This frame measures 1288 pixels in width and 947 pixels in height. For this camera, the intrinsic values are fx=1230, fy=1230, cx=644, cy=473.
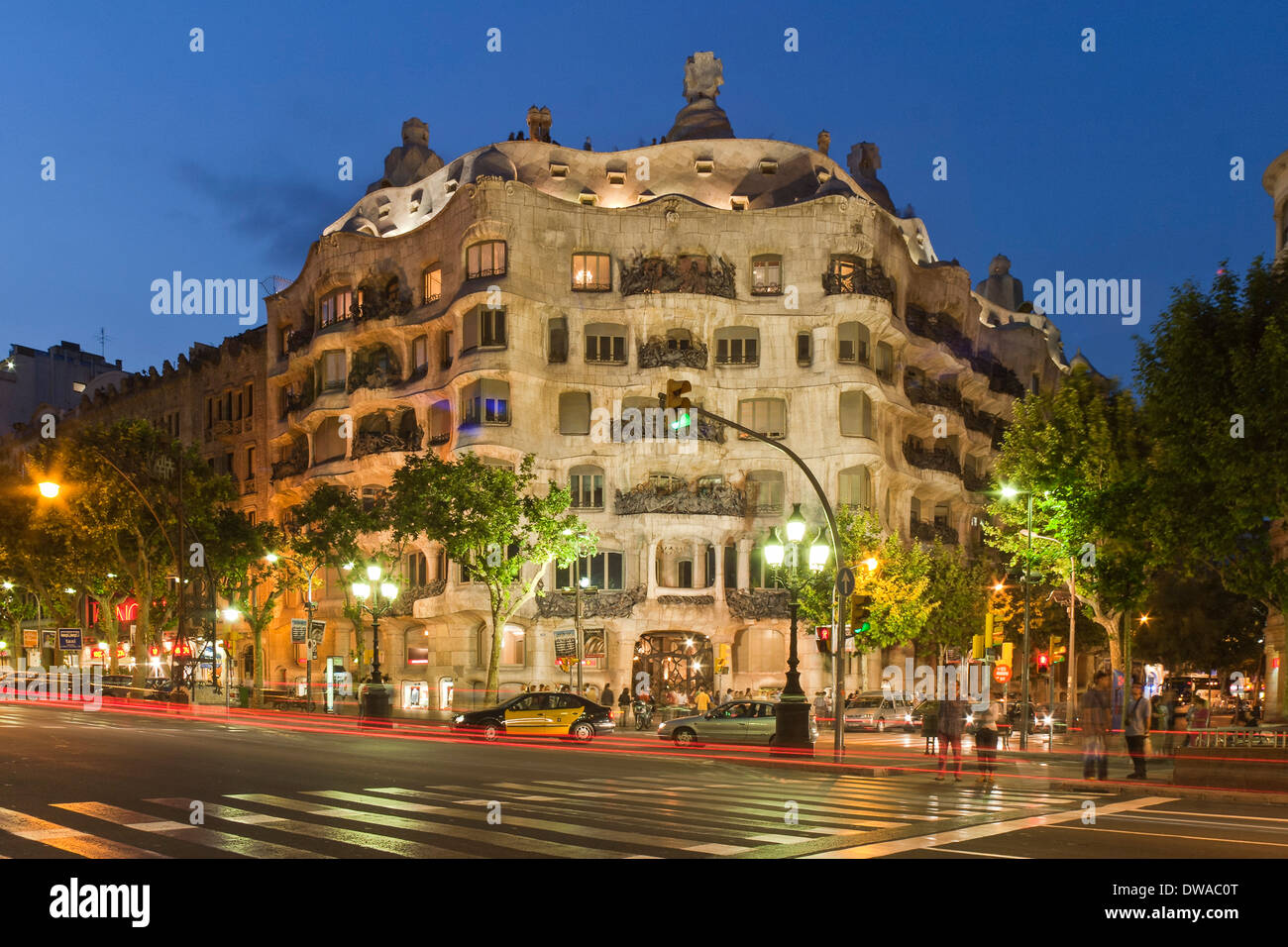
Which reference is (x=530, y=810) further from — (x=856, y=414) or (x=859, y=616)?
(x=856, y=414)

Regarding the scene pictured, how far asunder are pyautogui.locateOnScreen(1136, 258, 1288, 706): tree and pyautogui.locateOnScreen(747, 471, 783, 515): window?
3074cm

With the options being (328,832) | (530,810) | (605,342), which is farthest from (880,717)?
(328,832)

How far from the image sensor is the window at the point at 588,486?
57219 mm

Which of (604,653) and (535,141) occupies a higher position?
(535,141)

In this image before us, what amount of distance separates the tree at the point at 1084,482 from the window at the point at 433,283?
30622 millimetres

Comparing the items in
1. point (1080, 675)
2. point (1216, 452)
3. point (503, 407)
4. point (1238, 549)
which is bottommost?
point (1080, 675)

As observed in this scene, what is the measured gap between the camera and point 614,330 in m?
57.8

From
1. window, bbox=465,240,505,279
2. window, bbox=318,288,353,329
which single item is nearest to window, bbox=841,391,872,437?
window, bbox=465,240,505,279

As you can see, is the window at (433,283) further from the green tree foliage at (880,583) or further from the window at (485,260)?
the green tree foliage at (880,583)

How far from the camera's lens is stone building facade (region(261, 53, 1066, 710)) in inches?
2194

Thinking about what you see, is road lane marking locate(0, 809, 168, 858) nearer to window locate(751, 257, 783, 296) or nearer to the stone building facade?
the stone building facade
